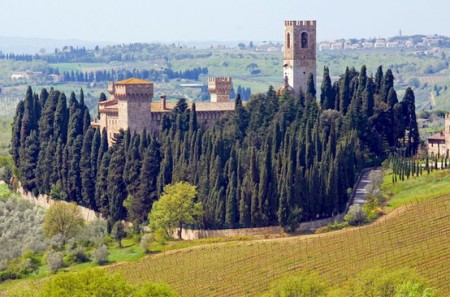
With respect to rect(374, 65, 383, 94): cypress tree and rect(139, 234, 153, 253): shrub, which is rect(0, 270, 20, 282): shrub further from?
rect(374, 65, 383, 94): cypress tree

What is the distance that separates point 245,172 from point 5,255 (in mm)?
17316

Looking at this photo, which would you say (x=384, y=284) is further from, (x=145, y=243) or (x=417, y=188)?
(x=417, y=188)

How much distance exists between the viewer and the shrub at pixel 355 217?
7675 cm

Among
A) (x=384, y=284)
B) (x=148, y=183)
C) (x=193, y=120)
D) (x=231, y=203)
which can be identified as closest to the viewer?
(x=384, y=284)

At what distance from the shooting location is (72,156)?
9462 centimetres

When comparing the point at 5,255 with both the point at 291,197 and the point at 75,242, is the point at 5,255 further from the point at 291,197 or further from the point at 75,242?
the point at 291,197

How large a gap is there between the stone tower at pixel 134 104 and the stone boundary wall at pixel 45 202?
6835mm

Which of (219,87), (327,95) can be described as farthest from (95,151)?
(327,95)

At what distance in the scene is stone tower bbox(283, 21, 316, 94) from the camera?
3942 inches

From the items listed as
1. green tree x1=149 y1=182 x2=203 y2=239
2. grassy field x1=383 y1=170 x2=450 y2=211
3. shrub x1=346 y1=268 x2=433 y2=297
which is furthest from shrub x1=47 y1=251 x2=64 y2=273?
shrub x1=346 y1=268 x2=433 y2=297

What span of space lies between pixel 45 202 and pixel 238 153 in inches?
856

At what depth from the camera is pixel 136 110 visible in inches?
3666

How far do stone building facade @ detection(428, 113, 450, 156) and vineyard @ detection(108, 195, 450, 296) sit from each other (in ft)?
52.1

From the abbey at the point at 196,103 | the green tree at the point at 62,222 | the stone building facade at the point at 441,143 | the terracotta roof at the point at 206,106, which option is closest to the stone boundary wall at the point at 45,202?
the green tree at the point at 62,222
